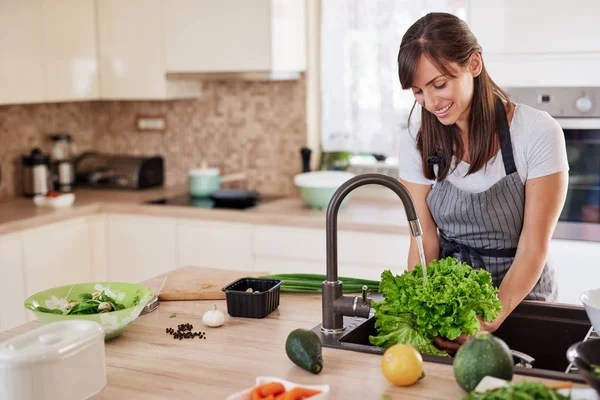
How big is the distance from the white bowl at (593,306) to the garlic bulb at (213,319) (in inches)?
35.8

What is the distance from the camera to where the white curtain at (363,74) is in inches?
163

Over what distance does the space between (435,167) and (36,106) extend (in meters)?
2.91

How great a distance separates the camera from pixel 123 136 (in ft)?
16.0

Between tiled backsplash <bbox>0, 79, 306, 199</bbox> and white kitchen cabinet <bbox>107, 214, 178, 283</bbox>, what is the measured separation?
2.27 ft

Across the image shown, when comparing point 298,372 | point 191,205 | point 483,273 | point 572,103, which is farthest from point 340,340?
point 191,205

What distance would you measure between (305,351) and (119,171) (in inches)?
123

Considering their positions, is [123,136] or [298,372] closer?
[298,372]

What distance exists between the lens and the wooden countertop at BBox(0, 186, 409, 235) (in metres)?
3.59

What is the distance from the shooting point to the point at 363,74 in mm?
4230

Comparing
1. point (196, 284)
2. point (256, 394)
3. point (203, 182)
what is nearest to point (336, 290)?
point (256, 394)

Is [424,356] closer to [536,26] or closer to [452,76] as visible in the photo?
[452,76]

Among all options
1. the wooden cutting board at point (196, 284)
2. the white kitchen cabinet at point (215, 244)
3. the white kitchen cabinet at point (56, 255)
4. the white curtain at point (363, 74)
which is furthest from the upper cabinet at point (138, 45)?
the wooden cutting board at point (196, 284)

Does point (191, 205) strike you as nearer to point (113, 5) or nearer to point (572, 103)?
point (113, 5)

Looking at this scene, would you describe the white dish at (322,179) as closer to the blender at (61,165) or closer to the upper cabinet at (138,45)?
the upper cabinet at (138,45)
